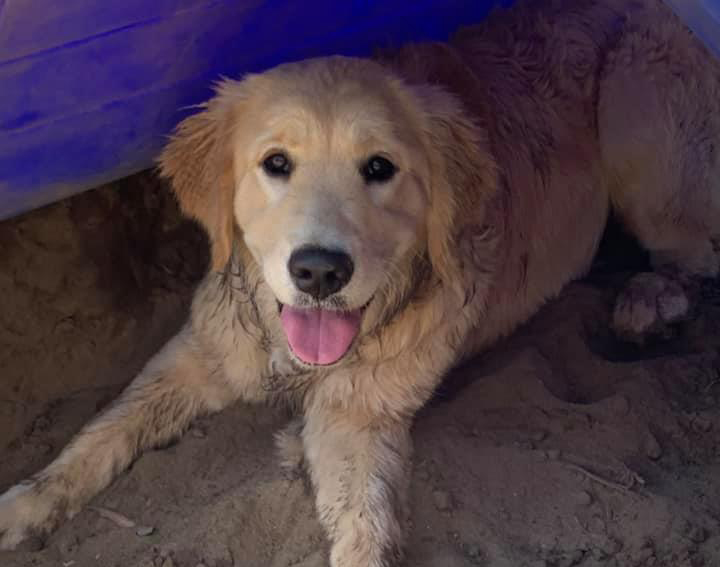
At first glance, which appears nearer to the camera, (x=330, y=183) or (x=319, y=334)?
(x=330, y=183)

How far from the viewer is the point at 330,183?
320 centimetres

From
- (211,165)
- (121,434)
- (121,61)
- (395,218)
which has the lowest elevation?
(121,434)

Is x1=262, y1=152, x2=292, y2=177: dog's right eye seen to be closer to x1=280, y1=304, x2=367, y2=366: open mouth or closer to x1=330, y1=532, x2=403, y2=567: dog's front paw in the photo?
x1=280, y1=304, x2=367, y2=366: open mouth

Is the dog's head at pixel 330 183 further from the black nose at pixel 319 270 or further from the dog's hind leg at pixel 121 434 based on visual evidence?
the dog's hind leg at pixel 121 434

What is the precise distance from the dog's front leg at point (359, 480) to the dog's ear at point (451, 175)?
57 cm

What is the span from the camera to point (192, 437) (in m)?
3.92

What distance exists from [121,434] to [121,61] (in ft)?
4.14

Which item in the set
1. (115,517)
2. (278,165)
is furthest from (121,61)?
(115,517)

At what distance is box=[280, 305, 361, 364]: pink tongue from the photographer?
3.37 meters

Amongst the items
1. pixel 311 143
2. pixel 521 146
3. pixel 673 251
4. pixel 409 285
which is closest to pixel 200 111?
pixel 311 143

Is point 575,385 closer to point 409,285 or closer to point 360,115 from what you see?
point 409,285

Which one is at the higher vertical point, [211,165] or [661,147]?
[211,165]

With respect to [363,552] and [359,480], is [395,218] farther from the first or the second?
[363,552]

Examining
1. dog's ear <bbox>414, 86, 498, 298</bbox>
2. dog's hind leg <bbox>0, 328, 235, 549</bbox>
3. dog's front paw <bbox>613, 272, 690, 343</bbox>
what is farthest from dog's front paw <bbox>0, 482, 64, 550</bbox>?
dog's front paw <bbox>613, 272, 690, 343</bbox>
